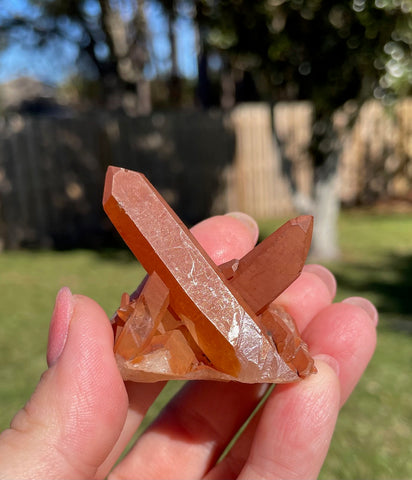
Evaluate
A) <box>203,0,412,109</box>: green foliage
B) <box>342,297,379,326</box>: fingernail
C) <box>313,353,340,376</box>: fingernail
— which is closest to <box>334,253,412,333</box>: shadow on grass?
<box>203,0,412,109</box>: green foliage

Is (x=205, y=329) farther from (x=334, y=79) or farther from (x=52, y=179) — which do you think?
(x=52, y=179)

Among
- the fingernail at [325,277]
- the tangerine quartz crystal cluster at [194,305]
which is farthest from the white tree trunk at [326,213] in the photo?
the tangerine quartz crystal cluster at [194,305]

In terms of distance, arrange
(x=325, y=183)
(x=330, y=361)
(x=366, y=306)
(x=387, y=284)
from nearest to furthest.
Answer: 1. (x=330, y=361)
2. (x=366, y=306)
3. (x=387, y=284)
4. (x=325, y=183)

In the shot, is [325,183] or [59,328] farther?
[325,183]

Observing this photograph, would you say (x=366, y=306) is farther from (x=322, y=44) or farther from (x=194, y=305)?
(x=322, y=44)

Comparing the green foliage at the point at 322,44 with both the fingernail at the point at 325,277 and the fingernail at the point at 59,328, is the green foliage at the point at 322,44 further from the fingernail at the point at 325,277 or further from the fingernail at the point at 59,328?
the fingernail at the point at 59,328

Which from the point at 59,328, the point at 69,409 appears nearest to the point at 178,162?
the point at 59,328
